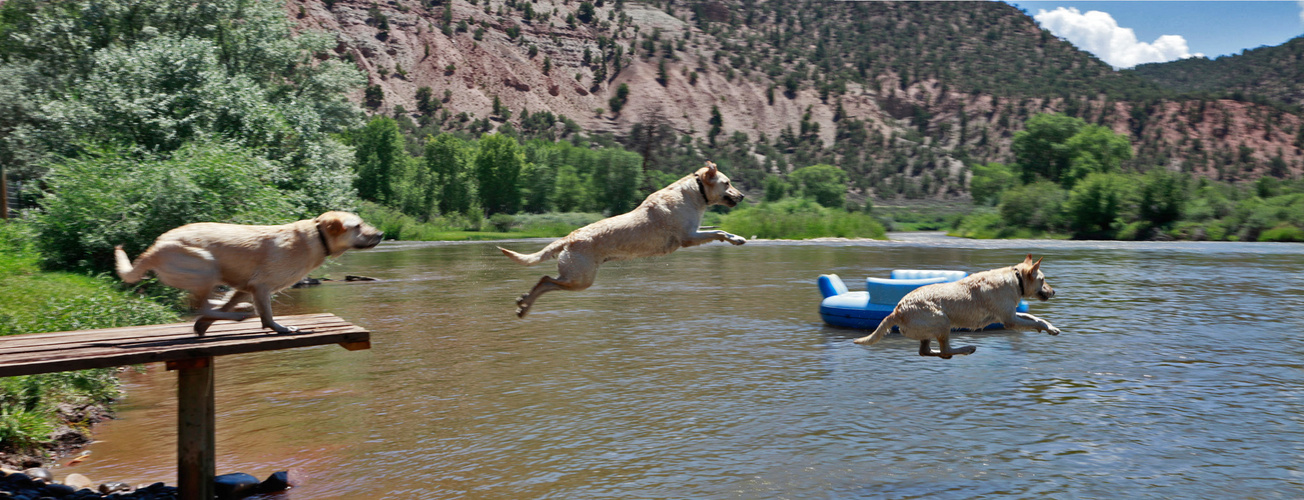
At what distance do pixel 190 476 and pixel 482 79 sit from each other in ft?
553

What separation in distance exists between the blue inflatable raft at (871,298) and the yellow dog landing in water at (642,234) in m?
18.1

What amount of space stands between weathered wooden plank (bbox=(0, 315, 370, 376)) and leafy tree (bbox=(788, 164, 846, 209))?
9821cm

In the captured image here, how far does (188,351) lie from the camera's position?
303 inches

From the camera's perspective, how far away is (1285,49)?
18112 centimetres

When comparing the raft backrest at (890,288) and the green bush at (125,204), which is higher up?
the green bush at (125,204)

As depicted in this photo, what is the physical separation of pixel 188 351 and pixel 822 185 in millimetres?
110813

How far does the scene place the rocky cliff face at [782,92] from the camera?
473 feet

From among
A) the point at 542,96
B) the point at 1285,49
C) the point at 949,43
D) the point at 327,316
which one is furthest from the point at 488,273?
the point at 1285,49

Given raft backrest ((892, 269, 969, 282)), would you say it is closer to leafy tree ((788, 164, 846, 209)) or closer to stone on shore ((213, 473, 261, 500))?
stone on shore ((213, 473, 261, 500))

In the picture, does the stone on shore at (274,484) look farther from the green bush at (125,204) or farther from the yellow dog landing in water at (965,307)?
the green bush at (125,204)

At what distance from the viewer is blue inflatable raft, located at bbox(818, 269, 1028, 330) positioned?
23656 mm

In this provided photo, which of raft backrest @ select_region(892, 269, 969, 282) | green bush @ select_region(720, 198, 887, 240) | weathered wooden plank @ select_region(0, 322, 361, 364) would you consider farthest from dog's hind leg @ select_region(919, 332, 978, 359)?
green bush @ select_region(720, 198, 887, 240)

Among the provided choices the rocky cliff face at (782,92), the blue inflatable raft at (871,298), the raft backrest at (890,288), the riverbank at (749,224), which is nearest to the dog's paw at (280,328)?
the raft backrest at (890,288)

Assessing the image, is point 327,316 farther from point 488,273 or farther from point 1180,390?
point 488,273
